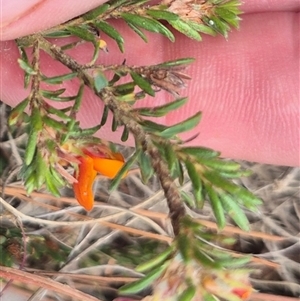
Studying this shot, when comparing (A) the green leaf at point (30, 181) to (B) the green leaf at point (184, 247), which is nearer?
(B) the green leaf at point (184, 247)

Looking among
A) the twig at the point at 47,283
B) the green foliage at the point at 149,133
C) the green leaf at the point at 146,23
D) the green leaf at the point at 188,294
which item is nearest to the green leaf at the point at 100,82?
the green foliage at the point at 149,133

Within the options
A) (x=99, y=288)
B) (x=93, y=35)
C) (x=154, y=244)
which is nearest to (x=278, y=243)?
(x=154, y=244)

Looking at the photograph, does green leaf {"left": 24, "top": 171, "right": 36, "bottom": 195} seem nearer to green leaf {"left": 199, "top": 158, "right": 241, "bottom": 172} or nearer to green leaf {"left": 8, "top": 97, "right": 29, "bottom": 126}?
green leaf {"left": 8, "top": 97, "right": 29, "bottom": 126}

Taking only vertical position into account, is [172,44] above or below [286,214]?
above

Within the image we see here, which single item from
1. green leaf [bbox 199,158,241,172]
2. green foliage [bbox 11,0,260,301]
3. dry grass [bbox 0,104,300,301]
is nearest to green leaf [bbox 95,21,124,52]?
green foliage [bbox 11,0,260,301]

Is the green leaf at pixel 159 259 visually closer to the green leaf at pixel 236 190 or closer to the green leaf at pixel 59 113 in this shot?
the green leaf at pixel 236 190

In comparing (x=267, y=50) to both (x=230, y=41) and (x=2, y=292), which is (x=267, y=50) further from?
(x=2, y=292)
